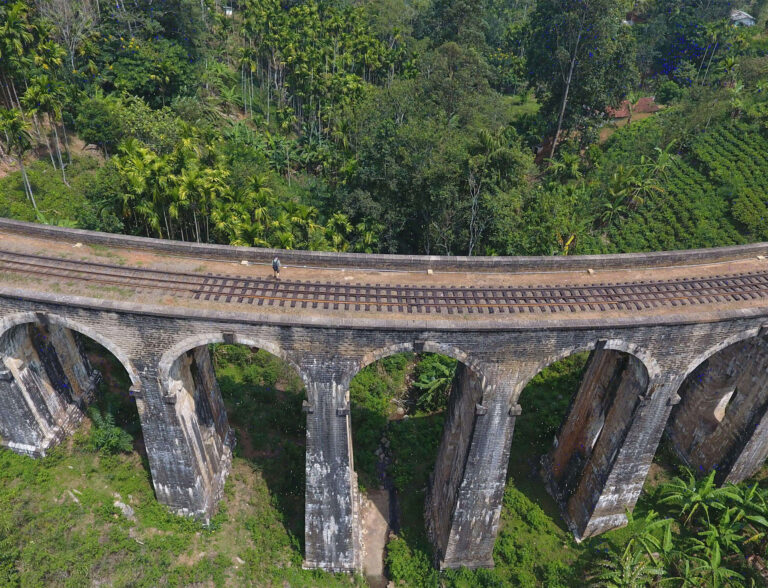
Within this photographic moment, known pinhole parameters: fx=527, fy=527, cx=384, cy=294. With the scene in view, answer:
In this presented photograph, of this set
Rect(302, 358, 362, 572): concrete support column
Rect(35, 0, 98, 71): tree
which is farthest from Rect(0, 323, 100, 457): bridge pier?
Rect(35, 0, 98, 71): tree

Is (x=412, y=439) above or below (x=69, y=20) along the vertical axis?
below

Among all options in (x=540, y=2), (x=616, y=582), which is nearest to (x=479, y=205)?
(x=616, y=582)

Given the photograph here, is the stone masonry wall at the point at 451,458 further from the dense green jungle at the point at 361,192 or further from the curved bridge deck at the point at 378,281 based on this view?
the curved bridge deck at the point at 378,281

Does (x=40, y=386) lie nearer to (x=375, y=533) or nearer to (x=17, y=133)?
(x=375, y=533)

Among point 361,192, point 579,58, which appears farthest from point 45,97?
point 579,58

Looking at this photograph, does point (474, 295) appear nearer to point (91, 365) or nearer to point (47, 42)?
point (91, 365)

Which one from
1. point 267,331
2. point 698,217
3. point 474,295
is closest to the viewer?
point 267,331

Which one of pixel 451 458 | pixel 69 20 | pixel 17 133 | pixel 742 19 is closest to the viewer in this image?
pixel 451 458
